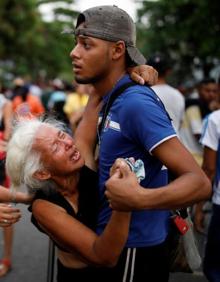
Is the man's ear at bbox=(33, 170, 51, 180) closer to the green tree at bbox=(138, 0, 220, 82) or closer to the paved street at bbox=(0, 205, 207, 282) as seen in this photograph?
the paved street at bbox=(0, 205, 207, 282)

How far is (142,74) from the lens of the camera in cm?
199

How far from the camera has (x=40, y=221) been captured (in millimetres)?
1906

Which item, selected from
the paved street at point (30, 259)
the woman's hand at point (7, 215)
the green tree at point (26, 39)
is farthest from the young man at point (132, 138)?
the green tree at point (26, 39)

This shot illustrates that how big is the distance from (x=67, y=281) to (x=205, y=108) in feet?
12.7

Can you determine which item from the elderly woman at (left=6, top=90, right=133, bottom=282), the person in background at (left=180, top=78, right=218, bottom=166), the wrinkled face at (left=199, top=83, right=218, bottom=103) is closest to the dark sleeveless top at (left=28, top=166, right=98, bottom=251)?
the elderly woman at (left=6, top=90, right=133, bottom=282)

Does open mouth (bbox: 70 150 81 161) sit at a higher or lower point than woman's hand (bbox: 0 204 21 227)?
higher

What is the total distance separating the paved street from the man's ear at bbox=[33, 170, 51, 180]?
2486 millimetres

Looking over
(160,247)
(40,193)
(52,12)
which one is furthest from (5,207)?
(52,12)

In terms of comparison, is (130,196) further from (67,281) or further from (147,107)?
(67,281)

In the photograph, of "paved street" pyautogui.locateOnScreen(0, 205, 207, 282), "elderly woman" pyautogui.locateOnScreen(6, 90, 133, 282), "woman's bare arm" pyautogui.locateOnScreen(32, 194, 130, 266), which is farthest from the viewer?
"paved street" pyautogui.locateOnScreen(0, 205, 207, 282)

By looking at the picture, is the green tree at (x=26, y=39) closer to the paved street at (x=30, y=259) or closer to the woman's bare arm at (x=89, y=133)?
the paved street at (x=30, y=259)

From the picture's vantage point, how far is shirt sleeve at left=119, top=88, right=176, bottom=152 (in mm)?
1671

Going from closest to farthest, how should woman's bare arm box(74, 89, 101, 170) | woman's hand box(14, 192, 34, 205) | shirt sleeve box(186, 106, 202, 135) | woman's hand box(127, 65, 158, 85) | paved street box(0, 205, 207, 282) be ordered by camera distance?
woman's hand box(127, 65, 158, 85)
woman's hand box(14, 192, 34, 205)
woman's bare arm box(74, 89, 101, 170)
paved street box(0, 205, 207, 282)
shirt sleeve box(186, 106, 202, 135)

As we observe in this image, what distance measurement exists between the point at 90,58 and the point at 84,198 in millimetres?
571
